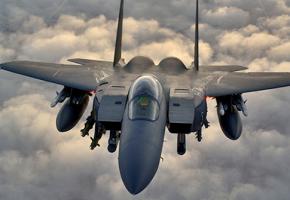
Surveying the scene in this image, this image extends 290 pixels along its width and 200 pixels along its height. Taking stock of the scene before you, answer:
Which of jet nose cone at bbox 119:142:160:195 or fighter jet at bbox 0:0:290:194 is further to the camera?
fighter jet at bbox 0:0:290:194

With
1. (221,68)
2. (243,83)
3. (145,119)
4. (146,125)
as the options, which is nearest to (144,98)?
(145,119)

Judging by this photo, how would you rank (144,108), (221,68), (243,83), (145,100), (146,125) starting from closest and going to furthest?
(146,125)
(144,108)
(145,100)
(243,83)
(221,68)

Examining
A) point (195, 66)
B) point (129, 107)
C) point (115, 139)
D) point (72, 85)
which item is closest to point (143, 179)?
point (129, 107)

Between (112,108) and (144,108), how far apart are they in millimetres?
1873

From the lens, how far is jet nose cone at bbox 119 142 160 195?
12.5 meters

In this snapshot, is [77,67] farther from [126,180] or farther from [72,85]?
[126,180]

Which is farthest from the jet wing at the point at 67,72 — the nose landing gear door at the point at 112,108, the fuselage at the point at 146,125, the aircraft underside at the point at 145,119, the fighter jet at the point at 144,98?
the nose landing gear door at the point at 112,108

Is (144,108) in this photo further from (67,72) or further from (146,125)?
(67,72)

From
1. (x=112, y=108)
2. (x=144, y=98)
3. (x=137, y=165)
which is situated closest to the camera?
(x=137, y=165)

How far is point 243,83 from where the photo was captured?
65.0 ft

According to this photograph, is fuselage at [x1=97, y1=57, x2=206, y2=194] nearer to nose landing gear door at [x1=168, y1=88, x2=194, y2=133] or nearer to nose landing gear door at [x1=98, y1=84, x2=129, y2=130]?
nose landing gear door at [x1=168, y1=88, x2=194, y2=133]

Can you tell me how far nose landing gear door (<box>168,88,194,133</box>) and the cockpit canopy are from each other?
2.76ft

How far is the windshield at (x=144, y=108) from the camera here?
14089 millimetres

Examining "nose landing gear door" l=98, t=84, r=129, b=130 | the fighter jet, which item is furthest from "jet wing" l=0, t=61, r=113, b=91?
"nose landing gear door" l=98, t=84, r=129, b=130
